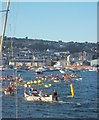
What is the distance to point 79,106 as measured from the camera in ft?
153

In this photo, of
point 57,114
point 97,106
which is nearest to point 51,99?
point 97,106

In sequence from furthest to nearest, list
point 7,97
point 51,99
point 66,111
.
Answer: point 7,97, point 51,99, point 66,111

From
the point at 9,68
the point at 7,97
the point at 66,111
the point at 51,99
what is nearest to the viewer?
the point at 66,111

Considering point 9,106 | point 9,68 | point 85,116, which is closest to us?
point 85,116

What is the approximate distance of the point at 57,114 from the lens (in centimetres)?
3956

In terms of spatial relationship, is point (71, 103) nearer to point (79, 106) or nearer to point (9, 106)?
point (79, 106)

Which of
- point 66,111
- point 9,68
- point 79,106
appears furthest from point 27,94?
point 9,68

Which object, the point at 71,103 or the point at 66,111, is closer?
the point at 66,111

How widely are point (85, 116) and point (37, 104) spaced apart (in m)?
10.3

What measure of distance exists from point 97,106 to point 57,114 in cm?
786

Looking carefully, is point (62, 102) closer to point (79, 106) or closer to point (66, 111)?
point (79, 106)

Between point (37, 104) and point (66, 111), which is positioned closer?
point (66, 111)

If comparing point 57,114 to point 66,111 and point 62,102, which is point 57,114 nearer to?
point 66,111

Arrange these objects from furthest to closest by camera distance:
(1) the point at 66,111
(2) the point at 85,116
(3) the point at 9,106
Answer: (3) the point at 9,106
(1) the point at 66,111
(2) the point at 85,116
